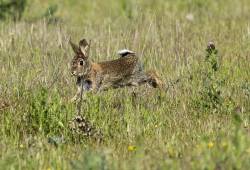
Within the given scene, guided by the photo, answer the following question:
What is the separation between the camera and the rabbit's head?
7619 millimetres

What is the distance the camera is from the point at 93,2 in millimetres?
17203

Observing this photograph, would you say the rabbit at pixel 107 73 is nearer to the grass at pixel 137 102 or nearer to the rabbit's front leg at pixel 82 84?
the rabbit's front leg at pixel 82 84

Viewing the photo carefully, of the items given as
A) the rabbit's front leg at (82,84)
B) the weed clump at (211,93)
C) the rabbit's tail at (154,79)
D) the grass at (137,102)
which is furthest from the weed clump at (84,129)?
the rabbit's tail at (154,79)

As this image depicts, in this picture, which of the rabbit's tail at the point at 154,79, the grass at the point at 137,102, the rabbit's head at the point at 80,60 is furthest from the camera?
the rabbit's tail at the point at 154,79

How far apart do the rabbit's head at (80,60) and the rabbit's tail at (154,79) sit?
2.51 feet

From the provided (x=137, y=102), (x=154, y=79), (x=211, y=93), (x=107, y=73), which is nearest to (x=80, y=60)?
(x=107, y=73)

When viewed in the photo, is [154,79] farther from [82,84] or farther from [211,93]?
[211,93]

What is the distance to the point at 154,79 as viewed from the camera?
8.17 m

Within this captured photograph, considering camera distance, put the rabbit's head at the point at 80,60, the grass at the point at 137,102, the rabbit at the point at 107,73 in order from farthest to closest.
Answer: the rabbit at the point at 107,73 < the rabbit's head at the point at 80,60 < the grass at the point at 137,102

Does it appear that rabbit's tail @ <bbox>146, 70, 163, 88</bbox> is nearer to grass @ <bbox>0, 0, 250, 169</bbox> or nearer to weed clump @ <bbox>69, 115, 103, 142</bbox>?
grass @ <bbox>0, 0, 250, 169</bbox>

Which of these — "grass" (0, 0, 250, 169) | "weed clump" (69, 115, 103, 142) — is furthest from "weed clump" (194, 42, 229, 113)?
"weed clump" (69, 115, 103, 142)

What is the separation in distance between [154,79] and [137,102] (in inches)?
35.5

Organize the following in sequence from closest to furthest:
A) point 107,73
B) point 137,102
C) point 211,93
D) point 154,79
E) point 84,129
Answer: point 84,129, point 211,93, point 137,102, point 107,73, point 154,79

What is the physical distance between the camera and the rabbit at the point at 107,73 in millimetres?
7727
